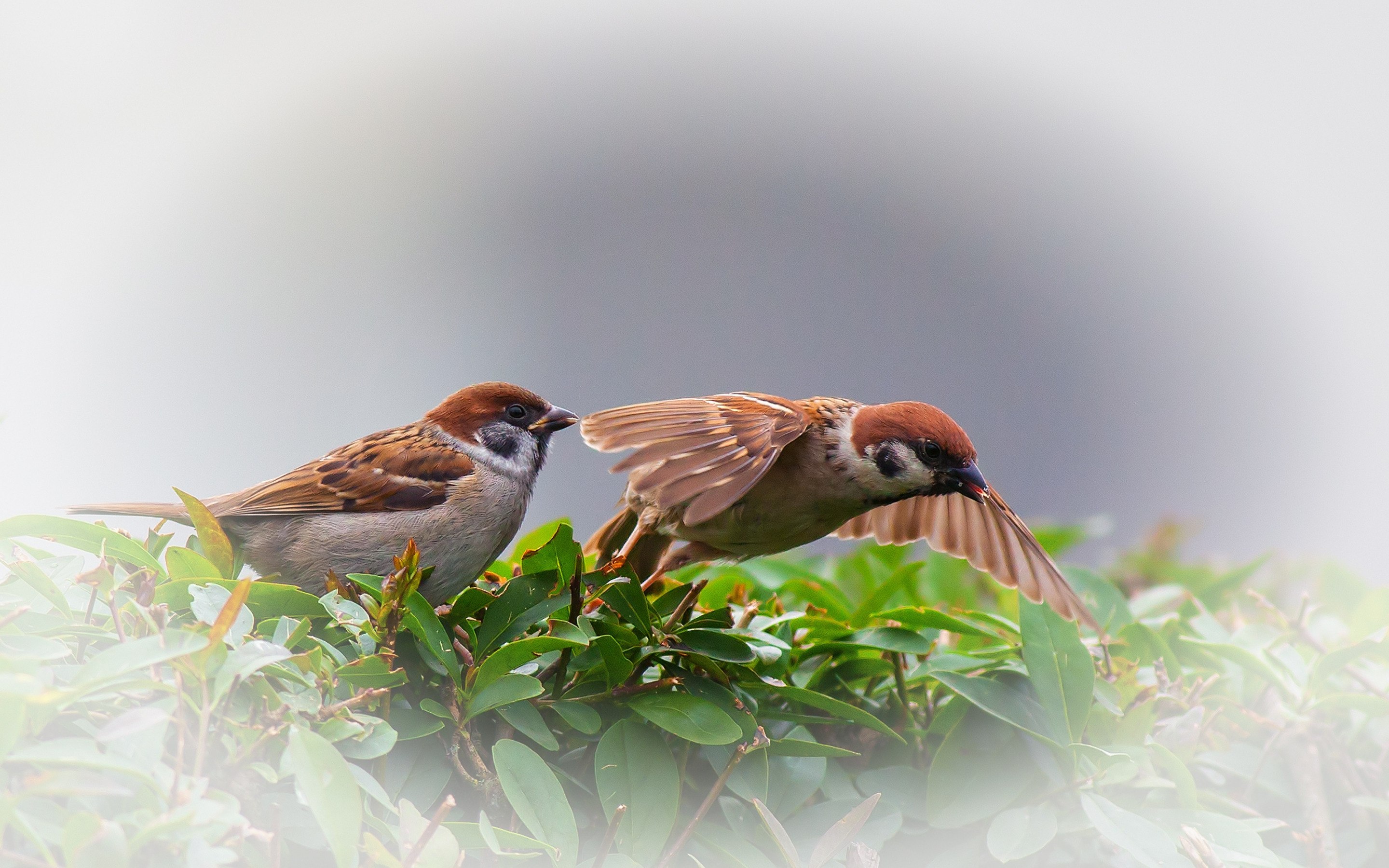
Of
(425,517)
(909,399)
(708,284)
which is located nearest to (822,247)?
(708,284)

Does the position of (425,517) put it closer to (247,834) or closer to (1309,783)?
(247,834)

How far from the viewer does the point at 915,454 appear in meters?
2.02

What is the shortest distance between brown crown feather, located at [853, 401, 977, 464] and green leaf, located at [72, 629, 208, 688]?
1.48 m

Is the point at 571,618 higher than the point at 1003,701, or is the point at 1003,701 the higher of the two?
the point at 571,618

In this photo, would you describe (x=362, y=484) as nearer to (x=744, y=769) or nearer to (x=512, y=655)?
(x=512, y=655)

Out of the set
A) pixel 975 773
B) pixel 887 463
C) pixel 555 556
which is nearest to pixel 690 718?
pixel 555 556

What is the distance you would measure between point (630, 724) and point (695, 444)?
0.60 meters

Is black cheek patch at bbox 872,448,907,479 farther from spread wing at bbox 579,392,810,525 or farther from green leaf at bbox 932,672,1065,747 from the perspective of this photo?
green leaf at bbox 932,672,1065,747

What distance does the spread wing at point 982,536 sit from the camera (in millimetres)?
1838

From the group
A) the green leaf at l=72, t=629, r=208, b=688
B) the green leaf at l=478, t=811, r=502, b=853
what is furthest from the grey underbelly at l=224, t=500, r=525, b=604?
the green leaf at l=72, t=629, r=208, b=688

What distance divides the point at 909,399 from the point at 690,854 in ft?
4.14

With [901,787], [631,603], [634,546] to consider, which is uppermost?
[631,603]

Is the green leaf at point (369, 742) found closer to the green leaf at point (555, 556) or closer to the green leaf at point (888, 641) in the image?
the green leaf at point (555, 556)

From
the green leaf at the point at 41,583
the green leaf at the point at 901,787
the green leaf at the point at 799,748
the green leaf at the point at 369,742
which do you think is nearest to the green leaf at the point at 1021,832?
the green leaf at the point at 901,787
